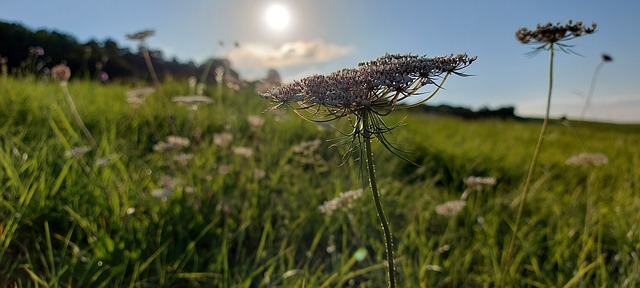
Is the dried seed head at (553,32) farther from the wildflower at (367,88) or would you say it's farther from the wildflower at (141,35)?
the wildflower at (141,35)

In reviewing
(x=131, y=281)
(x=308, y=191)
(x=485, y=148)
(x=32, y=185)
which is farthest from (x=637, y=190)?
(x=32, y=185)

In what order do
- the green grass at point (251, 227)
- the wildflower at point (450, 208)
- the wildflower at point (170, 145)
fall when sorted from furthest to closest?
the wildflower at point (170, 145) < the wildflower at point (450, 208) < the green grass at point (251, 227)

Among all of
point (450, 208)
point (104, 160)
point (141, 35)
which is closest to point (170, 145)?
point (104, 160)

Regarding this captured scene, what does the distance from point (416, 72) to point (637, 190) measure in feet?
15.7

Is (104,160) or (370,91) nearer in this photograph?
(370,91)

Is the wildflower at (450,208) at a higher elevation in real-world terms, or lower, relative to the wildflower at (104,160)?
lower

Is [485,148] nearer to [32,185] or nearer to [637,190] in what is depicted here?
[637,190]

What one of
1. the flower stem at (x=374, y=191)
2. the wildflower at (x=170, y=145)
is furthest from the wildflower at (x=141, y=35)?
the flower stem at (x=374, y=191)

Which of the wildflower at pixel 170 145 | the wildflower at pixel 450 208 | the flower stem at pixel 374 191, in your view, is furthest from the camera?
the wildflower at pixel 170 145

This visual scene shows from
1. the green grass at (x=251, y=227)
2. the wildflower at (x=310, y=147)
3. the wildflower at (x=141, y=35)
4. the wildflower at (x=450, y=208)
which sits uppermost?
the wildflower at (x=141, y=35)

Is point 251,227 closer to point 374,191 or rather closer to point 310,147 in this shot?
point 310,147

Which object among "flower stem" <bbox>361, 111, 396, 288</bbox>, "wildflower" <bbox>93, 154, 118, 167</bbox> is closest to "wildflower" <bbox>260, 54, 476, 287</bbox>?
"flower stem" <bbox>361, 111, 396, 288</bbox>

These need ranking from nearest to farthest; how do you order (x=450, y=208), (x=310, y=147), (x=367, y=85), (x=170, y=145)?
(x=367, y=85) → (x=450, y=208) → (x=310, y=147) → (x=170, y=145)

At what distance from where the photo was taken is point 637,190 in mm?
5047
